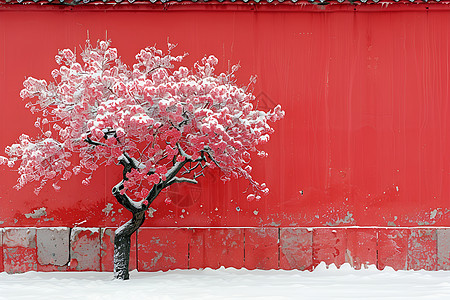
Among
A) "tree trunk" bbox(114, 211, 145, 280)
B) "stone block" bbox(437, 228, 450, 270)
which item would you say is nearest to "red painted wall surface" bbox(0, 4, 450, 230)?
"stone block" bbox(437, 228, 450, 270)

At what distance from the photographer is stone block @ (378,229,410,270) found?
584 cm

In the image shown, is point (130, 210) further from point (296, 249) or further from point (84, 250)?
point (296, 249)

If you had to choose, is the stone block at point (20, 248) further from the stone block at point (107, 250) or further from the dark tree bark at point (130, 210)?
the dark tree bark at point (130, 210)

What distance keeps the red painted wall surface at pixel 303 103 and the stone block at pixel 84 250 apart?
0.18 m

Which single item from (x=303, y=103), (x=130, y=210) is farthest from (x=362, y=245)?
(x=130, y=210)

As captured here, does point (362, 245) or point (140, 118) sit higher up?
point (140, 118)

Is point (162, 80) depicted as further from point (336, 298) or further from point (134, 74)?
point (336, 298)

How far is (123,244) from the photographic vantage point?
5.30m

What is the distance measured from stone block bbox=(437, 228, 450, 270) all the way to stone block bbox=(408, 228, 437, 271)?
0.05m

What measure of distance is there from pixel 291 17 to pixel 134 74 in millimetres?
2462

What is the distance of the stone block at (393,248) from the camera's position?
5.84m

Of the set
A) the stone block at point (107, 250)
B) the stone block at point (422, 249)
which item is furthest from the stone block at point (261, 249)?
the stone block at point (422, 249)

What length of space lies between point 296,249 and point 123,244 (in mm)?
2340

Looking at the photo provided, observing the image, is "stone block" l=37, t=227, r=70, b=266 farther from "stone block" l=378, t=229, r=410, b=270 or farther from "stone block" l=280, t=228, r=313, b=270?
"stone block" l=378, t=229, r=410, b=270
